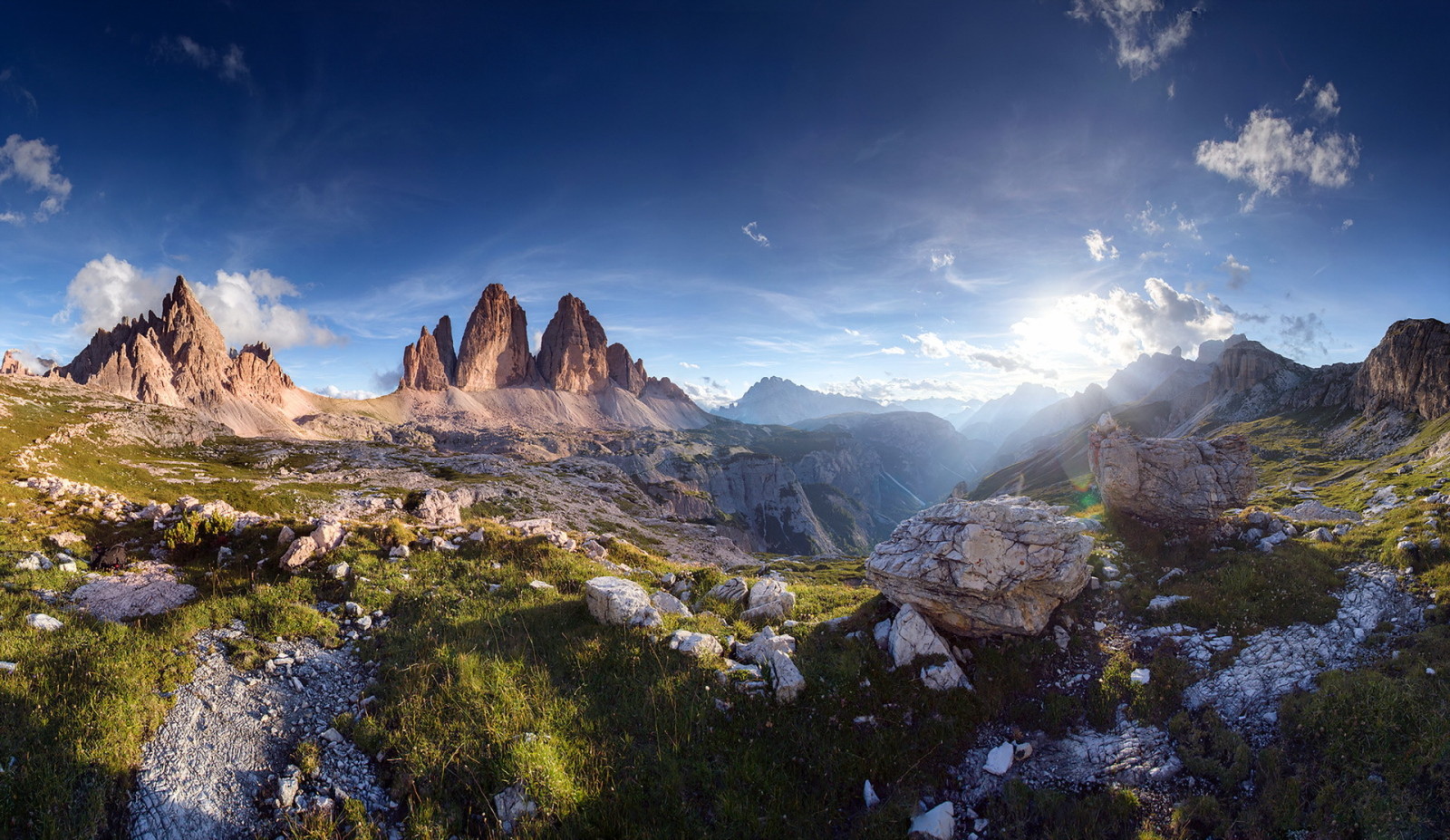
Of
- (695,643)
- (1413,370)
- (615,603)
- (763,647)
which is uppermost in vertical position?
(1413,370)

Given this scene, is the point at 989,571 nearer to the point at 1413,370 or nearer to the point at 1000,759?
the point at 1000,759

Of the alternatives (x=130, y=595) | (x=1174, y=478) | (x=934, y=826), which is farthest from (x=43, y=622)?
(x=1174, y=478)

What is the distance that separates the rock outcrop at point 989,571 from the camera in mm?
13148

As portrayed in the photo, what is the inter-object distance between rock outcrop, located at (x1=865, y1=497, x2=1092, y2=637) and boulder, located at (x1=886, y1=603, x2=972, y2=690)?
0.82m

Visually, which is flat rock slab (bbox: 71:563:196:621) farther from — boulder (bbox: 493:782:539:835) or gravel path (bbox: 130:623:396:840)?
boulder (bbox: 493:782:539:835)

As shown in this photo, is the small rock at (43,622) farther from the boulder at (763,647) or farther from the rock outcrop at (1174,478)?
the rock outcrop at (1174,478)

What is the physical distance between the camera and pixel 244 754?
25.5 feet

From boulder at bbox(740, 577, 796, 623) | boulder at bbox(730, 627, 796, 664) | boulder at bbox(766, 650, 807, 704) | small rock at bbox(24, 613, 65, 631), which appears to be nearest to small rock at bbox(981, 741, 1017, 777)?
boulder at bbox(766, 650, 807, 704)

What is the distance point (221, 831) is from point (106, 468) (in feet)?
290

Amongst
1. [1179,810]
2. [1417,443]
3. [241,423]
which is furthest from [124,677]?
[241,423]

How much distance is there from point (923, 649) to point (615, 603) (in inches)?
302

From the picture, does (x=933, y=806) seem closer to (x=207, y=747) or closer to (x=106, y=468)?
(x=207, y=747)

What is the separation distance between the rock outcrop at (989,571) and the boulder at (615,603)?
22.0 ft

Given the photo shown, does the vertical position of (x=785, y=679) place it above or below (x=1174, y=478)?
below
